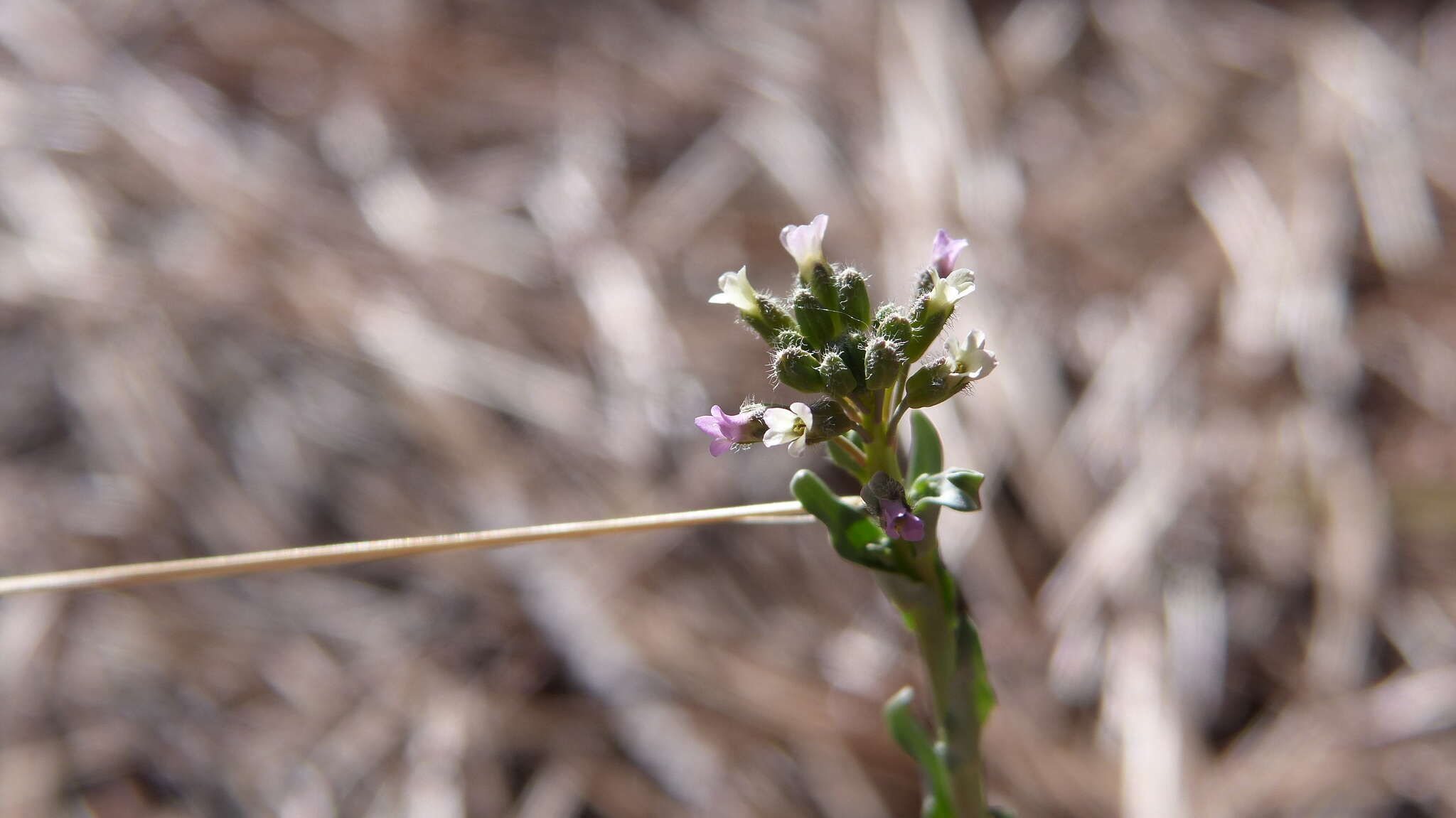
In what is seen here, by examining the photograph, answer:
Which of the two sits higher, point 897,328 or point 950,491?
point 897,328

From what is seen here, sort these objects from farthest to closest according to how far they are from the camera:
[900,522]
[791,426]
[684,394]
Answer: [684,394]
[791,426]
[900,522]

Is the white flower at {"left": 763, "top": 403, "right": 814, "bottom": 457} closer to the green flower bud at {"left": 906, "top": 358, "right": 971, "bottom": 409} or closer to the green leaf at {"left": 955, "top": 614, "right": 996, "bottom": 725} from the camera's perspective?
the green flower bud at {"left": 906, "top": 358, "right": 971, "bottom": 409}

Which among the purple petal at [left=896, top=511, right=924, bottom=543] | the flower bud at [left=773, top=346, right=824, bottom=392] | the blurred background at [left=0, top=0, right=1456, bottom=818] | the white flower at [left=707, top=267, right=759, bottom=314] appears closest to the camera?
the purple petal at [left=896, top=511, right=924, bottom=543]

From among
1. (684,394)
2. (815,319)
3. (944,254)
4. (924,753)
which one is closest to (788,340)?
(815,319)

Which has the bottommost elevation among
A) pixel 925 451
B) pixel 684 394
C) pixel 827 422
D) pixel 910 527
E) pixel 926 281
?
pixel 910 527

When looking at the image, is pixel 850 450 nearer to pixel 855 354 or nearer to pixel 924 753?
pixel 855 354

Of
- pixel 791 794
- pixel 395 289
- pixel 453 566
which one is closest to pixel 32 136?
pixel 395 289

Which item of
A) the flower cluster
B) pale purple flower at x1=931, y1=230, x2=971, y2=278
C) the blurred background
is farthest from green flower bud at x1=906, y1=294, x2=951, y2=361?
the blurred background
